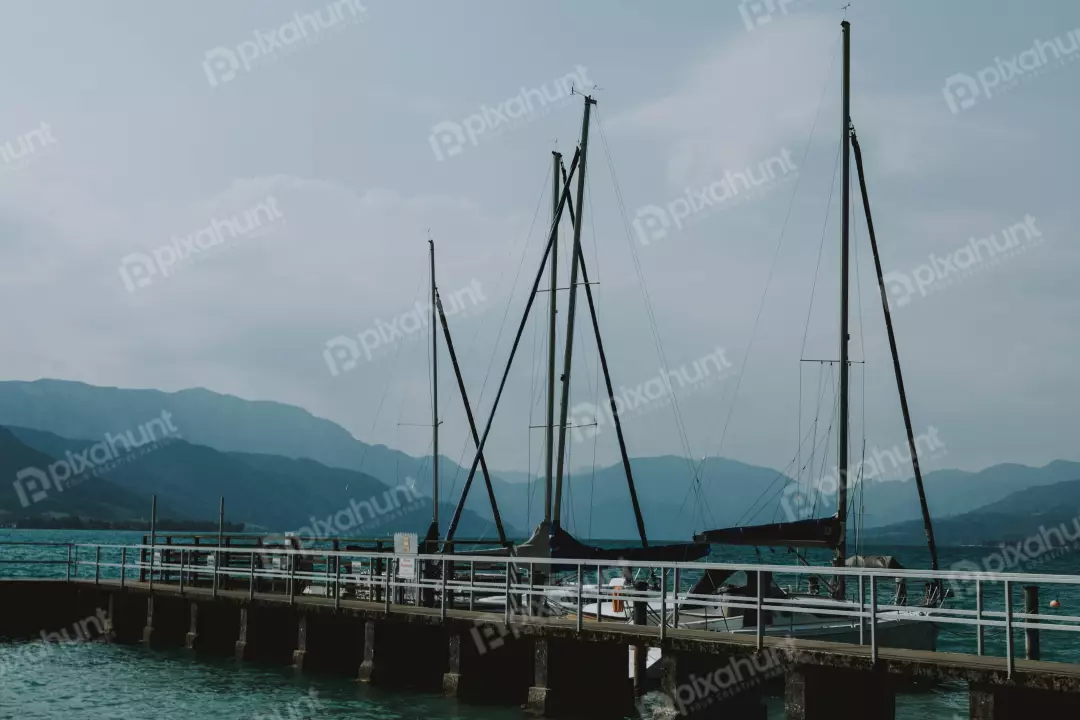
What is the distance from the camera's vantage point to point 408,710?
79.1 ft

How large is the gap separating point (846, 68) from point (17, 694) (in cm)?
2902

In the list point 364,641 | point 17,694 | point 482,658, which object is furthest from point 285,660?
point 482,658

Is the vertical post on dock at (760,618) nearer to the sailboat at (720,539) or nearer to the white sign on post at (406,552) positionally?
the sailboat at (720,539)

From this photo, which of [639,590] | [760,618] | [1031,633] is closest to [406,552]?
[639,590]

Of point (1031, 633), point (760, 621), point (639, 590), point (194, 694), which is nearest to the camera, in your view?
point (1031, 633)

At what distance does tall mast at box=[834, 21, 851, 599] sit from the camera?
32.6 meters

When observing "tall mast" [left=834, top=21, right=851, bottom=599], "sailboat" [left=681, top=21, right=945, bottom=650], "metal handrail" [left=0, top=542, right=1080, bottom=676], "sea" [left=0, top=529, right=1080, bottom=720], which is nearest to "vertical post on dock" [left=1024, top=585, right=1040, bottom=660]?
"metal handrail" [left=0, top=542, right=1080, bottom=676]

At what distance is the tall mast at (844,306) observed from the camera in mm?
32562

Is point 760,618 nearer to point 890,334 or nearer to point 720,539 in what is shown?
point 720,539

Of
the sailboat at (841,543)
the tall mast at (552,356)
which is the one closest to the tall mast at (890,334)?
the sailboat at (841,543)

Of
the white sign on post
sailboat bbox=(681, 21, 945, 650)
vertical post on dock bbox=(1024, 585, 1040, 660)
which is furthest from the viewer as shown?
the white sign on post

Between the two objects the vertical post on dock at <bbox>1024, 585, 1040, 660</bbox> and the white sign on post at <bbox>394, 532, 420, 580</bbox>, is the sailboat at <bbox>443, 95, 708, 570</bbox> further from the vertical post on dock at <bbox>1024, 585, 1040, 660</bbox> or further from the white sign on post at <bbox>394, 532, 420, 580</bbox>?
the vertical post on dock at <bbox>1024, 585, 1040, 660</bbox>

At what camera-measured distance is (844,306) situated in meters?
35.1

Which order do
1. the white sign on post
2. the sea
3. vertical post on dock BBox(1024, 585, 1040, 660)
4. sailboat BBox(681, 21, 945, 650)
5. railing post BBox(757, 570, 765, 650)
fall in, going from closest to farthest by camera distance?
vertical post on dock BBox(1024, 585, 1040, 660) → railing post BBox(757, 570, 765, 650) → the sea → sailboat BBox(681, 21, 945, 650) → the white sign on post
